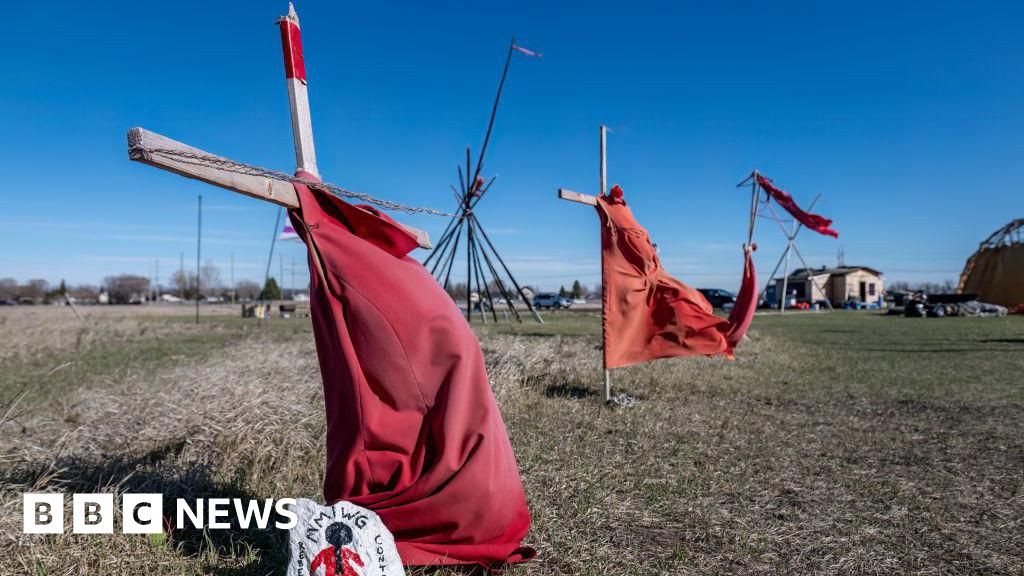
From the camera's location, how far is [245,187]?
2355mm

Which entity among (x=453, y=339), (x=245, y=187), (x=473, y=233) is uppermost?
(x=473, y=233)

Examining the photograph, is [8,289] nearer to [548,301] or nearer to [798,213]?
[548,301]

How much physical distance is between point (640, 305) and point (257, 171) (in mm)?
4613

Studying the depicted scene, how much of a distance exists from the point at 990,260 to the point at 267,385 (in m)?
36.3

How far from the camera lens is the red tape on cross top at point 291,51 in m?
2.77

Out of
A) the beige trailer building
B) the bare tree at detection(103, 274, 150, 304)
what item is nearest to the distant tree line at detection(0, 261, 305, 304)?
the bare tree at detection(103, 274, 150, 304)

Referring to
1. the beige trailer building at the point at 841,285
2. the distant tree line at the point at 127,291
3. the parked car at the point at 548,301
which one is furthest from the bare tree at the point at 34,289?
the beige trailer building at the point at 841,285

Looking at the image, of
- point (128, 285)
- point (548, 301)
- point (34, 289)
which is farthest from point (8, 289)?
point (548, 301)

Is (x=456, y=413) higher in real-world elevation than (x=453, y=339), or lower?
lower

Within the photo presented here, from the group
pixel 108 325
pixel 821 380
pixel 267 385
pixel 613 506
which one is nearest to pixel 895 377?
pixel 821 380

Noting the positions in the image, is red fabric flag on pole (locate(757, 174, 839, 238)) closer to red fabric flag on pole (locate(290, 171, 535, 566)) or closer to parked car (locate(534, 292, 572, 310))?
red fabric flag on pole (locate(290, 171, 535, 566))

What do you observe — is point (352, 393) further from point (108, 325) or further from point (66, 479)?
point (108, 325)

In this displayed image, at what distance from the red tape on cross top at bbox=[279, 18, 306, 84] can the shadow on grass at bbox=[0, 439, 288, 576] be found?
6.74 feet

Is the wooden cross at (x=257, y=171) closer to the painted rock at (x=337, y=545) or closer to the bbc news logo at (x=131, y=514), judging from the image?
the painted rock at (x=337, y=545)
